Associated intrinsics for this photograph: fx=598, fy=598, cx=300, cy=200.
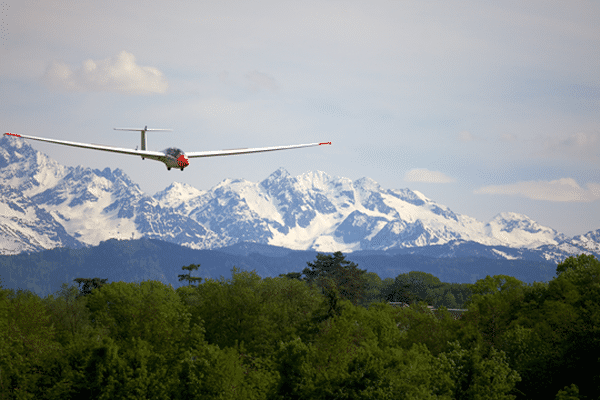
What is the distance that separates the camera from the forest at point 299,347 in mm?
60469

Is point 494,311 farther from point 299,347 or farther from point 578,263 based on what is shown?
point 299,347

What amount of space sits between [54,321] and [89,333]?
15.5m

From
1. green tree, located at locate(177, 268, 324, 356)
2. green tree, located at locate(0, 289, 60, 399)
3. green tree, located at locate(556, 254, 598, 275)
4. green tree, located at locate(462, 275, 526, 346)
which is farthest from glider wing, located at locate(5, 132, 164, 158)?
green tree, located at locate(556, 254, 598, 275)

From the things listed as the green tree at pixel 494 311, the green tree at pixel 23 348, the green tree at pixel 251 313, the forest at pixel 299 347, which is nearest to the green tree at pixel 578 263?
the forest at pixel 299 347

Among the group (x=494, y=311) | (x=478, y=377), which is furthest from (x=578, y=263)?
(x=478, y=377)

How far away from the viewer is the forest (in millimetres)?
60469

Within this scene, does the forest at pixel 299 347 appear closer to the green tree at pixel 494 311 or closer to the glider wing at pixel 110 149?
the green tree at pixel 494 311

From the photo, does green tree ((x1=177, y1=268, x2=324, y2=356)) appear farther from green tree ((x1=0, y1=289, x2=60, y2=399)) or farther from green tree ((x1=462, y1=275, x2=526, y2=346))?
green tree ((x1=462, y1=275, x2=526, y2=346))

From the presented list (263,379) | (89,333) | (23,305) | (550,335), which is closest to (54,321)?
(23,305)

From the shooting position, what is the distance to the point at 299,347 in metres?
64.9

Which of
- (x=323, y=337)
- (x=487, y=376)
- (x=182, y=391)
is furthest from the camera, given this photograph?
(x=323, y=337)

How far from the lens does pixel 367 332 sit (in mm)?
75938

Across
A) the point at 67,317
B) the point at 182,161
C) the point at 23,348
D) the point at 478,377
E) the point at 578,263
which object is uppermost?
the point at 182,161

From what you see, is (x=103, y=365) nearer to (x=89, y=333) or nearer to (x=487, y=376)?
(x=89, y=333)
